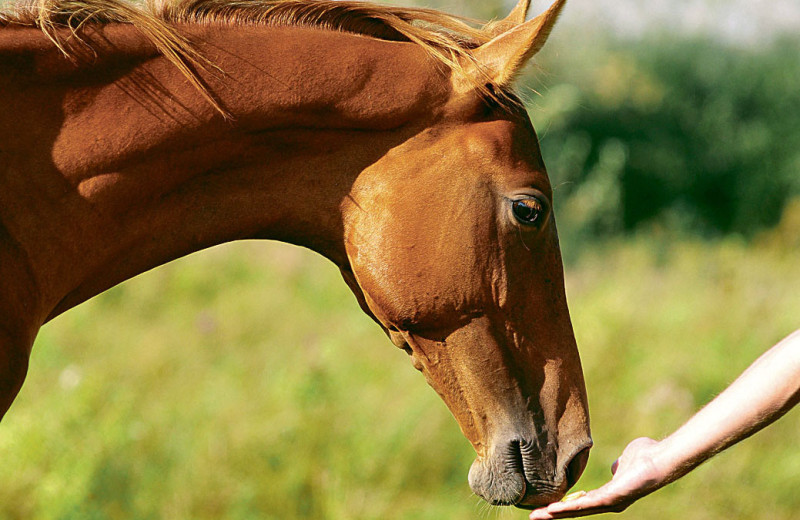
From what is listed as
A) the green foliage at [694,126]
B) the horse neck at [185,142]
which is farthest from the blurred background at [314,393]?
the green foliage at [694,126]

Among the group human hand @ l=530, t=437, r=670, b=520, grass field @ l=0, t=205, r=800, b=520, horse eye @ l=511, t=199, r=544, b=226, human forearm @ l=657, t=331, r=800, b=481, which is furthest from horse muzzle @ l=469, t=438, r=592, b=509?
grass field @ l=0, t=205, r=800, b=520

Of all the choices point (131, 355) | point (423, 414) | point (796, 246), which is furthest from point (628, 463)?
point (796, 246)

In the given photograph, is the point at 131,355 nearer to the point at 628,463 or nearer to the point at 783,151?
the point at 628,463

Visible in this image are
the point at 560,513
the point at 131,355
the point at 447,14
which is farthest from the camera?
the point at 131,355

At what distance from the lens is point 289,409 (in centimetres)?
461

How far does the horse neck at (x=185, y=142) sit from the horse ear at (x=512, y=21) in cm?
25

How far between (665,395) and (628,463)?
3.50 metres

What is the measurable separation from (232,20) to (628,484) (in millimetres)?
1391

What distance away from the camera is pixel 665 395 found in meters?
5.23

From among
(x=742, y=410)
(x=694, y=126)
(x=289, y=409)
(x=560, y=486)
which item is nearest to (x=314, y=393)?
(x=289, y=409)

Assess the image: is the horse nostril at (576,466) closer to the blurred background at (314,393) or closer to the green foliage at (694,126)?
the blurred background at (314,393)

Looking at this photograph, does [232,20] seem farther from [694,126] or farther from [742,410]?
[694,126]

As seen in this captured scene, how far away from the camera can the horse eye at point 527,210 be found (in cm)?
203

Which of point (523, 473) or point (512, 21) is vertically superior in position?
point (512, 21)
